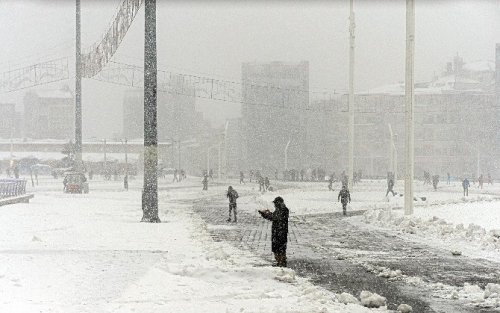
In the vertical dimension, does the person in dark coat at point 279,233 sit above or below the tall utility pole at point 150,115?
below

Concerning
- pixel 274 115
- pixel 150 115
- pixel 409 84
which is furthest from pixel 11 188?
pixel 274 115

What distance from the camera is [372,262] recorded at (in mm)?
15023

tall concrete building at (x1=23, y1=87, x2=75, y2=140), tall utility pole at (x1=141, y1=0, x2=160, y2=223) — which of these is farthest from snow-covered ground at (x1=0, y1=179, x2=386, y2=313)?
tall concrete building at (x1=23, y1=87, x2=75, y2=140)

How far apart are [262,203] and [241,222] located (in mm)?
11558

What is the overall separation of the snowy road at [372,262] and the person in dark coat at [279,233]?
397mm

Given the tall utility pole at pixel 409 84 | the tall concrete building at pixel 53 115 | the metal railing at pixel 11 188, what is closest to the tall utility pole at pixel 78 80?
the metal railing at pixel 11 188

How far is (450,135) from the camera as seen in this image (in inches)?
4016

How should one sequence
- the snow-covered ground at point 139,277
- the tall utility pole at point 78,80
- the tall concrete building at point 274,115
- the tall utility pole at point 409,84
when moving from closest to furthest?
the snow-covered ground at point 139,277 < the tall utility pole at point 409,84 < the tall utility pole at point 78,80 < the tall concrete building at point 274,115

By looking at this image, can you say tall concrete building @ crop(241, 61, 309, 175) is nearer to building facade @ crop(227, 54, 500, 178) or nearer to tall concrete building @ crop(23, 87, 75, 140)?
building facade @ crop(227, 54, 500, 178)

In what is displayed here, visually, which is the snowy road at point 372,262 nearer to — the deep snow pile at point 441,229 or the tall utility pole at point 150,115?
the deep snow pile at point 441,229

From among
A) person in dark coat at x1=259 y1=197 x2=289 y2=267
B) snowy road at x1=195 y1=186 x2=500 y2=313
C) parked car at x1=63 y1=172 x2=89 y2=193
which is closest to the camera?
snowy road at x1=195 y1=186 x2=500 y2=313

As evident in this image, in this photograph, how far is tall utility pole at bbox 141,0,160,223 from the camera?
75.1 feet

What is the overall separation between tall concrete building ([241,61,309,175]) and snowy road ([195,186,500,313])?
8499cm

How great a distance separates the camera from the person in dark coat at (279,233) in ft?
45.9
